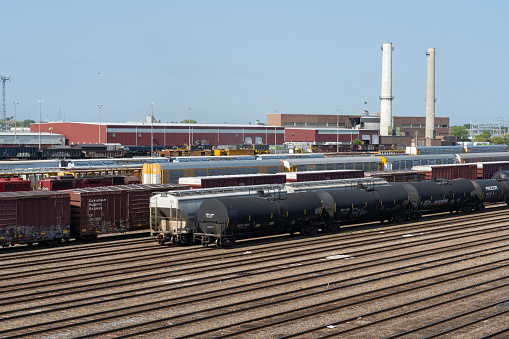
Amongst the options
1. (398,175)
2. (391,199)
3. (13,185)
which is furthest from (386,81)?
(13,185)

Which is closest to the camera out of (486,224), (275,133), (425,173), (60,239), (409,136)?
(60,239)

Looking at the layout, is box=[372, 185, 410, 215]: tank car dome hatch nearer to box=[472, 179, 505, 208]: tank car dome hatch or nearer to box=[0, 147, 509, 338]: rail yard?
box=[0, 147, 509, 338]: rail yard

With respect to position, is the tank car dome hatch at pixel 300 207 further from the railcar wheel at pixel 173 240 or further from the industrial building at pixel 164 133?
the industrial building at pixel 164 133

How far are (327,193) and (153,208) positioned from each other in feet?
35.5

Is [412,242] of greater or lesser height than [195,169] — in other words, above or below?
below

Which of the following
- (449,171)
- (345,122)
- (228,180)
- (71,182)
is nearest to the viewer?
(71,182)

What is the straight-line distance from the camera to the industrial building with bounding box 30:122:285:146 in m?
125

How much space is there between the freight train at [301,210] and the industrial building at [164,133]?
251ft

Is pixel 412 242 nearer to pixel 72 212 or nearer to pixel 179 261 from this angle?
pixel 179 261

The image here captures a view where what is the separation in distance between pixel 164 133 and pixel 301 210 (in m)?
97.1

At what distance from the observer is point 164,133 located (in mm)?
129875

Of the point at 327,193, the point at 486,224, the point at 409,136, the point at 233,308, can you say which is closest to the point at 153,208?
the point at 327,193

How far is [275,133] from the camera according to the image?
150m

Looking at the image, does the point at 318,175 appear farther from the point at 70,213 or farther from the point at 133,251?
the point at 70,213
